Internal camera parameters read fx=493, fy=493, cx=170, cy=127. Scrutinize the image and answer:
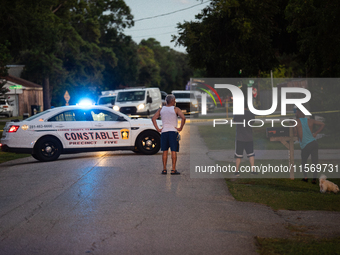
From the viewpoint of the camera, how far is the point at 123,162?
47.0 feet

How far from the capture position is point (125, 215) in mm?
7609

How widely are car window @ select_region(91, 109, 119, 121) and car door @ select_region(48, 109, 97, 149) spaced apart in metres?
0.25

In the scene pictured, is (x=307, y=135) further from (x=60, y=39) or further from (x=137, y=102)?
(x=60, y=39)

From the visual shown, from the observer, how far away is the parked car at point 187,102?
3859cm

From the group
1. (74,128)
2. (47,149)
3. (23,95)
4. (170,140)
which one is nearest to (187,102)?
(74,128)

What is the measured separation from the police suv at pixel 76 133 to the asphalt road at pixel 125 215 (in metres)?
2.31

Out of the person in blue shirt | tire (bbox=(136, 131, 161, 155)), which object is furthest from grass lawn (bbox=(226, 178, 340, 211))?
tire (bbox=(136, 131, 161, 155))

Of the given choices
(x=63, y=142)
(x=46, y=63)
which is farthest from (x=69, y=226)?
(x=46, y=63)

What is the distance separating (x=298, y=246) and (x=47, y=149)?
1055cm

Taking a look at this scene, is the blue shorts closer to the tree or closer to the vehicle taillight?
the vehicle taillight

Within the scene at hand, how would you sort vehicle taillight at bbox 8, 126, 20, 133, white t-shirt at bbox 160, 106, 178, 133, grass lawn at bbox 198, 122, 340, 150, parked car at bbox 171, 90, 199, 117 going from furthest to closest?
parked car at bbox 171, 90, 199, 117 < grass lawn at bbox 198, 122, 340, 150 < vehicle taillight at bbox 8, 126, 20, 133 < white t-shirt at bbox 160, 106, 178, 133

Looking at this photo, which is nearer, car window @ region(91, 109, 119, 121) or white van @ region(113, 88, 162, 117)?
car window @ region(91, 109, 119, 121)

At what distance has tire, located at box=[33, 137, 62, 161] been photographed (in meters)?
14.9

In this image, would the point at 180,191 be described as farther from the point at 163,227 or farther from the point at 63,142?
the point at 63,142
